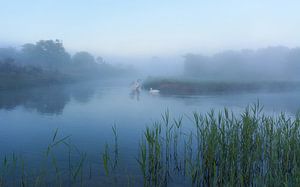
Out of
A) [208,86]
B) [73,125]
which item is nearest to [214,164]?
[73,125]

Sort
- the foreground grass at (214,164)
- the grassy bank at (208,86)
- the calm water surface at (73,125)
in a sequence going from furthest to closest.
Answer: the grassy bank at (208,86), the calm water surface at (73,125), the foreground grass at (214,164)

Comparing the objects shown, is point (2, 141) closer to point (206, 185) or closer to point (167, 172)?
point (167, 172)

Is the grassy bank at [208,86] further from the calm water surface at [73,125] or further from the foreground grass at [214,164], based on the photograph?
the foreground grass at [214,164]

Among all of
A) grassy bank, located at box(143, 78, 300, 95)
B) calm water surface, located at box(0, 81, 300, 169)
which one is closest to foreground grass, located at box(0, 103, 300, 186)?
calm water surface, located at box(0, 81, 300, 169)

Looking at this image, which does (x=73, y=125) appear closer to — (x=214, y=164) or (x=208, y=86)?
(x=214, y=164)

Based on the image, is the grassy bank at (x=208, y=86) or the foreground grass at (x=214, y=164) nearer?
the foreground grass at (x=214, y=164)

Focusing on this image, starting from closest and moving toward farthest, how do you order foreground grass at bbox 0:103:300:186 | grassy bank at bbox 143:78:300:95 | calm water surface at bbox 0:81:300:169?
foreground grass at bbox 0:103:300:186, calm water surface at bbox 0:81:300:169, grassy bank at bbox 143:78:300:95

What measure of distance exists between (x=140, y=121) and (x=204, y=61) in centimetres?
7616

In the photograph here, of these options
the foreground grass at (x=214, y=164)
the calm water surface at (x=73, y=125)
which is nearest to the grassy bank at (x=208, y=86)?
the calm water surface at (x=73, y=125)

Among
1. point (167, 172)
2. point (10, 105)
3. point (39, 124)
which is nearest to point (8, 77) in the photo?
point (10, 105)

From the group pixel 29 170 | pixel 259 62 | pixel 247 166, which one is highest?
pixel 259 62

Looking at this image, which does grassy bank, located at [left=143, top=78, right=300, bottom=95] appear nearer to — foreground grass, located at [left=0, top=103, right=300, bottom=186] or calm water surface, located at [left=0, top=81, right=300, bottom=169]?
calm water surface, located at [left=0, top=81, right=300, bottom=169]

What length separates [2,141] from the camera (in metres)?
15.4

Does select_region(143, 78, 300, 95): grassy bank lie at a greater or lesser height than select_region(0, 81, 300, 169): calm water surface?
greater
